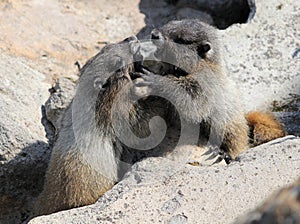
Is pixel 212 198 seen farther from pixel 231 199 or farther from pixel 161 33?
pixel 161 33

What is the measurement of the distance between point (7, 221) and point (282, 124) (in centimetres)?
260

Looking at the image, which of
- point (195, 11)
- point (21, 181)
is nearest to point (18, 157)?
point (21, 181)

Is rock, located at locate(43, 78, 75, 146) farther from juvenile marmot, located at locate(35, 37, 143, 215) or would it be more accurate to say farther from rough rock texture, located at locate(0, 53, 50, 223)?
juvenile marmot, located at locate(35, 37, 143, 215)

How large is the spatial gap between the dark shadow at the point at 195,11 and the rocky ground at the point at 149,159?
1 cm

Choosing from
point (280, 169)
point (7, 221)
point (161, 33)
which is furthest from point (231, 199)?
point (7, 221)

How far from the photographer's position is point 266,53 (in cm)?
617

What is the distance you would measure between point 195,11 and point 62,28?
1729 millimetres

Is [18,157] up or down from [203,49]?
down

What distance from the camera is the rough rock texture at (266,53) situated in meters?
5.82

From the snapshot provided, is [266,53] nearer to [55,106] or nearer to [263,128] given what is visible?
[263,128]

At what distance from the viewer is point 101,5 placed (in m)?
7.50

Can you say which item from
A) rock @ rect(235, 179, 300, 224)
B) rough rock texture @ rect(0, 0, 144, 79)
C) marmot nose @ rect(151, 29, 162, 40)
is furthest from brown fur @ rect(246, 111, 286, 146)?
rock @ rect(235, 179, 300, 224)

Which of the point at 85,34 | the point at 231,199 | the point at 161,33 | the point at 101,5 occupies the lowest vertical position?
the point at 231,199

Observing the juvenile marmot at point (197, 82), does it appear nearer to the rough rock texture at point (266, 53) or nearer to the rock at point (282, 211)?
Result: the rough rock texture at point (266, 53)
